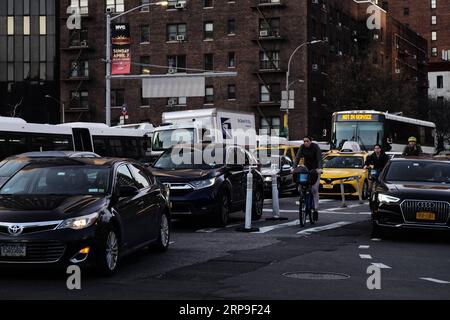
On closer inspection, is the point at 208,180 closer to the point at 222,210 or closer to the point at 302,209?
the point at 222,210

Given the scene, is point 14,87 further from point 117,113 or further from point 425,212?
point 425,212

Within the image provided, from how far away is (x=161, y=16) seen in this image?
70.5 meters

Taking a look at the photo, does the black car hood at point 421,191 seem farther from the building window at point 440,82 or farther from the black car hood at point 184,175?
the building window at point 440,82

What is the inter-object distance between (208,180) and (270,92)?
170ft

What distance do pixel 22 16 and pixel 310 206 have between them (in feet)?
225

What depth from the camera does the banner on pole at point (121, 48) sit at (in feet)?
122

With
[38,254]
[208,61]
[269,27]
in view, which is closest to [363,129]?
[269,27]

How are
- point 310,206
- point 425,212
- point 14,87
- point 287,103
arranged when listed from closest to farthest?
point 425,212
point 310,206
point 287,103
point 14,87

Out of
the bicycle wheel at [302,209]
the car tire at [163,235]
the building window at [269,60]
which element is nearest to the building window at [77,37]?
the building window at [269,60]

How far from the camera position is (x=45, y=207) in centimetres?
898

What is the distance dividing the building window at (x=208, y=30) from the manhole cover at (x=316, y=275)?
60.4 m

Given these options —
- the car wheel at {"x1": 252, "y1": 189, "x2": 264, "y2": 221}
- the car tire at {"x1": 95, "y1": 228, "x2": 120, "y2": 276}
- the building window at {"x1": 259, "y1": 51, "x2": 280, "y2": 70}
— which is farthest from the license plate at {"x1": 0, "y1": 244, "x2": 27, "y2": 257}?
the building window at {"x1": 259, "y1": 51, "x2": 280, "y2": 70}

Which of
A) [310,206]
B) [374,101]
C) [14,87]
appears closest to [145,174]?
[310,206]

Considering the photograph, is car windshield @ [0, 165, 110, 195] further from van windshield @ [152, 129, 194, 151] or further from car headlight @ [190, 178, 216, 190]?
van windshield @ [152, 129, 194, 151]
